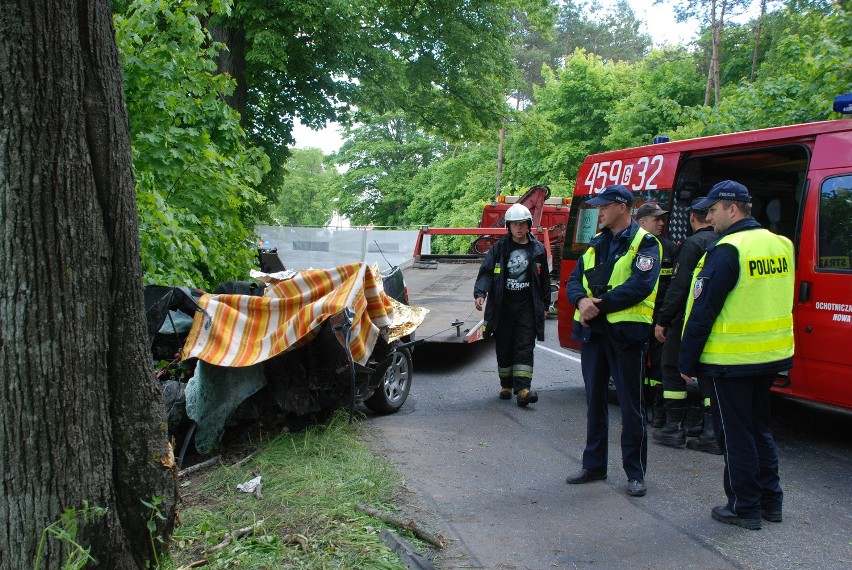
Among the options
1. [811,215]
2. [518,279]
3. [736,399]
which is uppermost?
[811,215]

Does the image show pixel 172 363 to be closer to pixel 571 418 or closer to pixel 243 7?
pixel 571 418

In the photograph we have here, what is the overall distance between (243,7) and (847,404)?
39.1 feet

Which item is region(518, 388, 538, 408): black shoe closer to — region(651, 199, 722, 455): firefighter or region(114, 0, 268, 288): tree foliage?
region(651, 199, 722, 455): firefighter

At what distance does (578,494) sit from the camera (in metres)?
4.67

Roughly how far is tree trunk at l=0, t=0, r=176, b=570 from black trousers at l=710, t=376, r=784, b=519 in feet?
10.1

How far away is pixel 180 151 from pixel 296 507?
477 centimetres

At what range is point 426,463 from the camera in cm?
520

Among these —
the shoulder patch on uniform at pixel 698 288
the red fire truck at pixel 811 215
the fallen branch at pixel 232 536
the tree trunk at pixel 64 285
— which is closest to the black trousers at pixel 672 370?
the red fire truck at pixel 811 215

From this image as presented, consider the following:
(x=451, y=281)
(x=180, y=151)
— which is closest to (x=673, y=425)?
(x=451, y=281)

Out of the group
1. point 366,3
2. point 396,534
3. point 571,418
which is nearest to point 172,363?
point 396,534

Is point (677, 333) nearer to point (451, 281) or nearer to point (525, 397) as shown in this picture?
point (525, 397)

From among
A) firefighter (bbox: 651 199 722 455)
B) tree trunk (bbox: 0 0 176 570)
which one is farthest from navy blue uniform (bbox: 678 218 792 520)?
tree trunk (bbox: 0 0 176 570)

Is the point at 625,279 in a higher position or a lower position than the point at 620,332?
higher

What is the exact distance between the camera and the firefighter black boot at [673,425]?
5.90m
